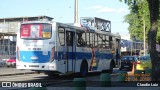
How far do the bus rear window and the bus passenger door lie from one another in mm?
1375

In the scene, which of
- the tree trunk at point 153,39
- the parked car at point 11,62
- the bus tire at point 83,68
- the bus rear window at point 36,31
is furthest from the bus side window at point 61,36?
the parked car at point 11,62

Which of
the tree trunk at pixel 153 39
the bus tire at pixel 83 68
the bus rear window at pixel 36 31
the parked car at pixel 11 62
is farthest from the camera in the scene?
the parked car at pixel 11 62

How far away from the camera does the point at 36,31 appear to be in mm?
20625

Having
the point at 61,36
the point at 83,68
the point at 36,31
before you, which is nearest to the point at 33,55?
the point at 36,31

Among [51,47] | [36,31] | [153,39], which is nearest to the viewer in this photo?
[153,39]

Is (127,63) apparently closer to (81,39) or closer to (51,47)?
(81,39)

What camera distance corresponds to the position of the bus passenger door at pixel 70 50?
21.2 meters

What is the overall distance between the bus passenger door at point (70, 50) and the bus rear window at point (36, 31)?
1.38 metres

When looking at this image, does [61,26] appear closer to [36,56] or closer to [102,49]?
[36,56]

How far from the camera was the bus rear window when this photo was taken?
2034cm

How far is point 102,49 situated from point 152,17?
9114mm

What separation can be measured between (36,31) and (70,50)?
2.34 meters

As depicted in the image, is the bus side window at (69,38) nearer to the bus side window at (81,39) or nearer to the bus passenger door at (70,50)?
the bus passenger door at (70,50)

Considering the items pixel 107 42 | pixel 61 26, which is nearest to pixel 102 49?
pixel 107 42
